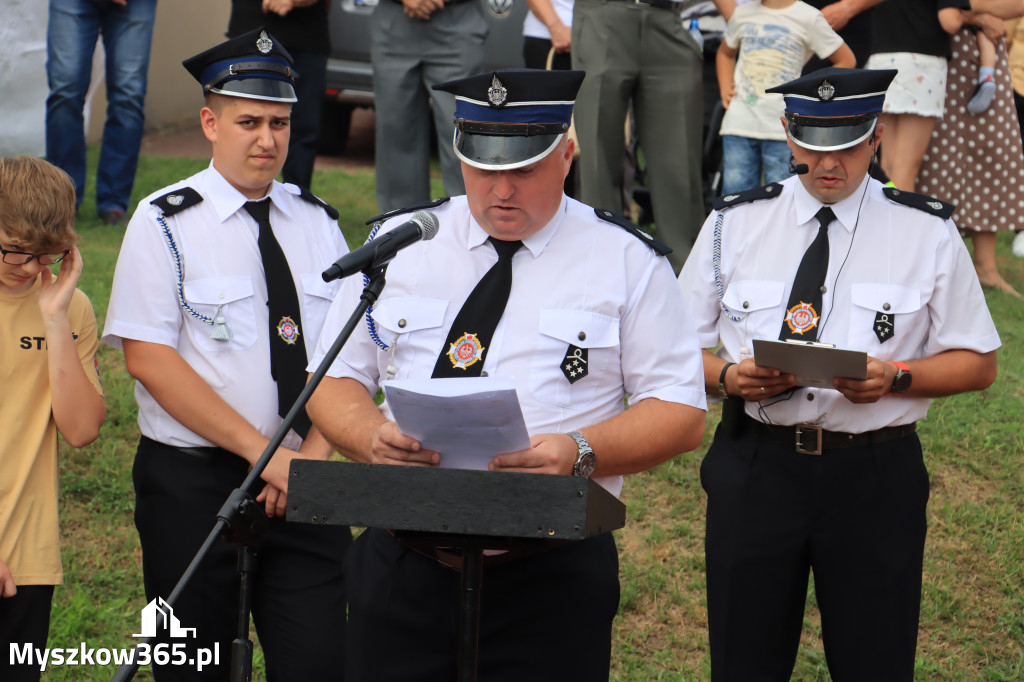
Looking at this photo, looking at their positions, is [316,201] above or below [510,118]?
below

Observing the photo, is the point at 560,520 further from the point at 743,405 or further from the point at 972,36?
the point at 972,36

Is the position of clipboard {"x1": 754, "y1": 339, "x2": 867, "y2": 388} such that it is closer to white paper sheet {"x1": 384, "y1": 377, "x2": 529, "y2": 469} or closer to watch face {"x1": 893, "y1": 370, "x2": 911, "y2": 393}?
watch face {"x1": 893, "y1": 370, "x2": 911, "y2": 393}

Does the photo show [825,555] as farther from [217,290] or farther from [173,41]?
[173,41]

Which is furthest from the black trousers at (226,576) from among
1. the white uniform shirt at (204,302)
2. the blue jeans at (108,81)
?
the blue jeans at (108,81)

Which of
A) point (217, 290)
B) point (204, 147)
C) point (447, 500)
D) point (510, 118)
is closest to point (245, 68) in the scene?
point (217, 290)

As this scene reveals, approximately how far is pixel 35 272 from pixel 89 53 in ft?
15.7

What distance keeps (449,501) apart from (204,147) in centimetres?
1010

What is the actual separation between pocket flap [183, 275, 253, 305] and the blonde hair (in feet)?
1.29

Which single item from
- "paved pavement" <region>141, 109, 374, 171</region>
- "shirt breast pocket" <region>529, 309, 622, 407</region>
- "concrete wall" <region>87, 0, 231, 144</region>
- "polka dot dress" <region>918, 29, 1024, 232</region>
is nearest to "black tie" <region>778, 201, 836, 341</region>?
"shirt breast pocket" <region>529, 309, 622, 407</region>

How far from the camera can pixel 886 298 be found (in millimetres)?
3867

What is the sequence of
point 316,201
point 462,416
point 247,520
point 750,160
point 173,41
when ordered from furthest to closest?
point 173,41 < point 750,160 < point 316,201 < point 247,520 < point 462,416

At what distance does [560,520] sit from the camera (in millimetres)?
2438

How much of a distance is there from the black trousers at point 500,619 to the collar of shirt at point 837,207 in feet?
4.82

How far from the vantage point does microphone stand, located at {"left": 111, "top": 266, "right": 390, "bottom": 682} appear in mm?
2496
